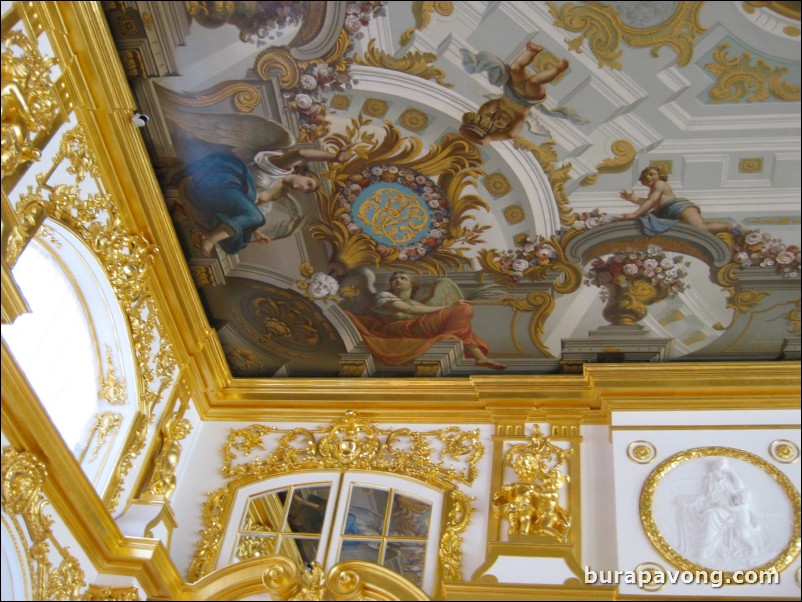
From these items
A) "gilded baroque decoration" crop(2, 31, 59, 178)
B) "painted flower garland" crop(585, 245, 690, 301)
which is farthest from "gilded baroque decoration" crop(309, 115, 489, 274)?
"gilded baroque decoration" crop(2, 31, 59, 178)

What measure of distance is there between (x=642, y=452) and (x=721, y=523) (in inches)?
38.5

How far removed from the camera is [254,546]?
852 centimetres

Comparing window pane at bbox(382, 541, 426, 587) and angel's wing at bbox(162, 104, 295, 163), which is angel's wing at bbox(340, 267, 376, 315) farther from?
window pane at bbox(382, 541, 426, 587)

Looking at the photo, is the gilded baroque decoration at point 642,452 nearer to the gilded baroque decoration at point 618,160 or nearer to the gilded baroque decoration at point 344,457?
the gilded baroque decoration at point 344,457

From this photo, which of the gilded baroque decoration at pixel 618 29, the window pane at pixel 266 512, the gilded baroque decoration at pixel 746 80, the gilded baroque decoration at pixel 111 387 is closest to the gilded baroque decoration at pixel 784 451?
the gilded baroque decoration at pixel 746 80

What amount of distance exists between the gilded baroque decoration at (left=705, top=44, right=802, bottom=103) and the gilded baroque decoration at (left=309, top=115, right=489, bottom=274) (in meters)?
Answer: 2.28

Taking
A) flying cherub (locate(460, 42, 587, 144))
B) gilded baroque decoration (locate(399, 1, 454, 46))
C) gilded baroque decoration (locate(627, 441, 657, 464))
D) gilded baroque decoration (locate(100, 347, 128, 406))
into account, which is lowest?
gilded baroque decoration (locate(100, 347, 128, 406))

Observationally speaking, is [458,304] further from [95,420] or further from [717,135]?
[95,420]

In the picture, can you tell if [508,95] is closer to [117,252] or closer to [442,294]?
[442,294]

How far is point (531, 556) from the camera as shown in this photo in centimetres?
789

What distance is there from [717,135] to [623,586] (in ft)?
13.6

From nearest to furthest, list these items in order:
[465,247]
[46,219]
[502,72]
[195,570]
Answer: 1. [46,219]
2. [502,72]
3. [195,570]
4. [465,247]

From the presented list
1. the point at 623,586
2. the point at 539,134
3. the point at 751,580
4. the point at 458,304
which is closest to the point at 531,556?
the point at 623,586

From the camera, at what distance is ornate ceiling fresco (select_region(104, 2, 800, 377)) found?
7648 mm
